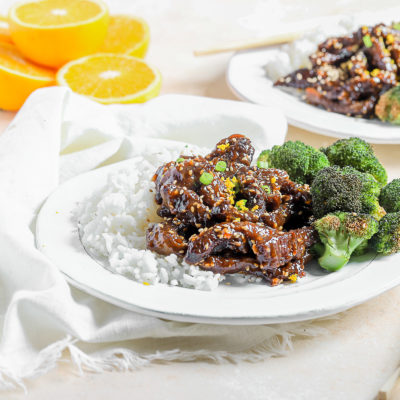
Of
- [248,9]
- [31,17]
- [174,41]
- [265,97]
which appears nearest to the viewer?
[265,97]

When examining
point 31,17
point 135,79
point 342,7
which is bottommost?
point 342,7

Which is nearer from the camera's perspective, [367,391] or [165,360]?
[367,391]

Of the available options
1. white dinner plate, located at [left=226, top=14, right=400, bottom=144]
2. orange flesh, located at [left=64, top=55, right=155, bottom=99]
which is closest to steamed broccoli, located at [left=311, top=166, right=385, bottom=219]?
white dinner plate, located at [left=226, top=14, right=400, bottom=144]

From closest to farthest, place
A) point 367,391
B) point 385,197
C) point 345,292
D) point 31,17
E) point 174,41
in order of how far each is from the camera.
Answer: point 367,391 < point 345,292 < point 385,197 < point 31,17 < point 174,41

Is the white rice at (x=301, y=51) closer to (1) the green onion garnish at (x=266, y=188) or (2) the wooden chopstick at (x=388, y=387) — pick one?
(1) the green onion garnish at (x=266, y=188)

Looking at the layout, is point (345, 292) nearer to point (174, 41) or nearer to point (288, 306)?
point (288, 306)

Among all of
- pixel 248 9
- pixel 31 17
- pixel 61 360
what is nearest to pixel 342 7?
pixel 248 9

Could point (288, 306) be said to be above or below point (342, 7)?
above
